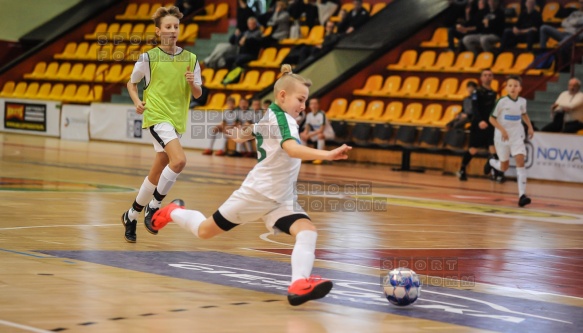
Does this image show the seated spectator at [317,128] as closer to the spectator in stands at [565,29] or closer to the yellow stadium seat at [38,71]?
the spectator in stands at [565,29]

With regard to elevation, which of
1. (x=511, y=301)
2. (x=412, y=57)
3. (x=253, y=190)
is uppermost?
(x=412, y=57)

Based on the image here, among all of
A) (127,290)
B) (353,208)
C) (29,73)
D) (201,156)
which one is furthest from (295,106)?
(29,73)

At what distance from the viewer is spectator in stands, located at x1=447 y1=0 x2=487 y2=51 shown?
2472 cm

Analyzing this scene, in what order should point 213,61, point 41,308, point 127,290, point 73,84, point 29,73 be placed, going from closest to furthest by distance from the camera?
1. point 41,308
2. point 127,290
3. point 213,61
4. point 73,84
5. point 29,73

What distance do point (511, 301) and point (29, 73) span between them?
3007cm

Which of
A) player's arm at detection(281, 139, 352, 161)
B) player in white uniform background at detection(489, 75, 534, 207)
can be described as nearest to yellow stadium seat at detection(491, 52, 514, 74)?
player in white uniform background at detection(489, 75, 534, 207)

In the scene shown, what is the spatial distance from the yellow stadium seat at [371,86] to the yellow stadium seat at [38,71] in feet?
42.4

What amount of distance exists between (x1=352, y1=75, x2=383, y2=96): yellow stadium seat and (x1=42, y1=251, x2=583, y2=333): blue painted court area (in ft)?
56.7

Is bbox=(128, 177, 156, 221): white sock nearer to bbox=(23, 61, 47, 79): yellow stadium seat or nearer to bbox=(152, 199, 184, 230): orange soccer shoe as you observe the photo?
bbox=(152, 199, 184, 230): orange soccer shoe

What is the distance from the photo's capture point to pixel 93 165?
19.9 meters

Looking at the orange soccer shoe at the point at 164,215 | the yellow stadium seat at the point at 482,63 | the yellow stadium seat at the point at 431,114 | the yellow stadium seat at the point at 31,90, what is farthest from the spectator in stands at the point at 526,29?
the orange soccer shoe at the point at 164,215

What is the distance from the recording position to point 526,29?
23984mm

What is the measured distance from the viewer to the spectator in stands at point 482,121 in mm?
20547

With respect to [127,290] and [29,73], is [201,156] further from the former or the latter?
[127,290]
